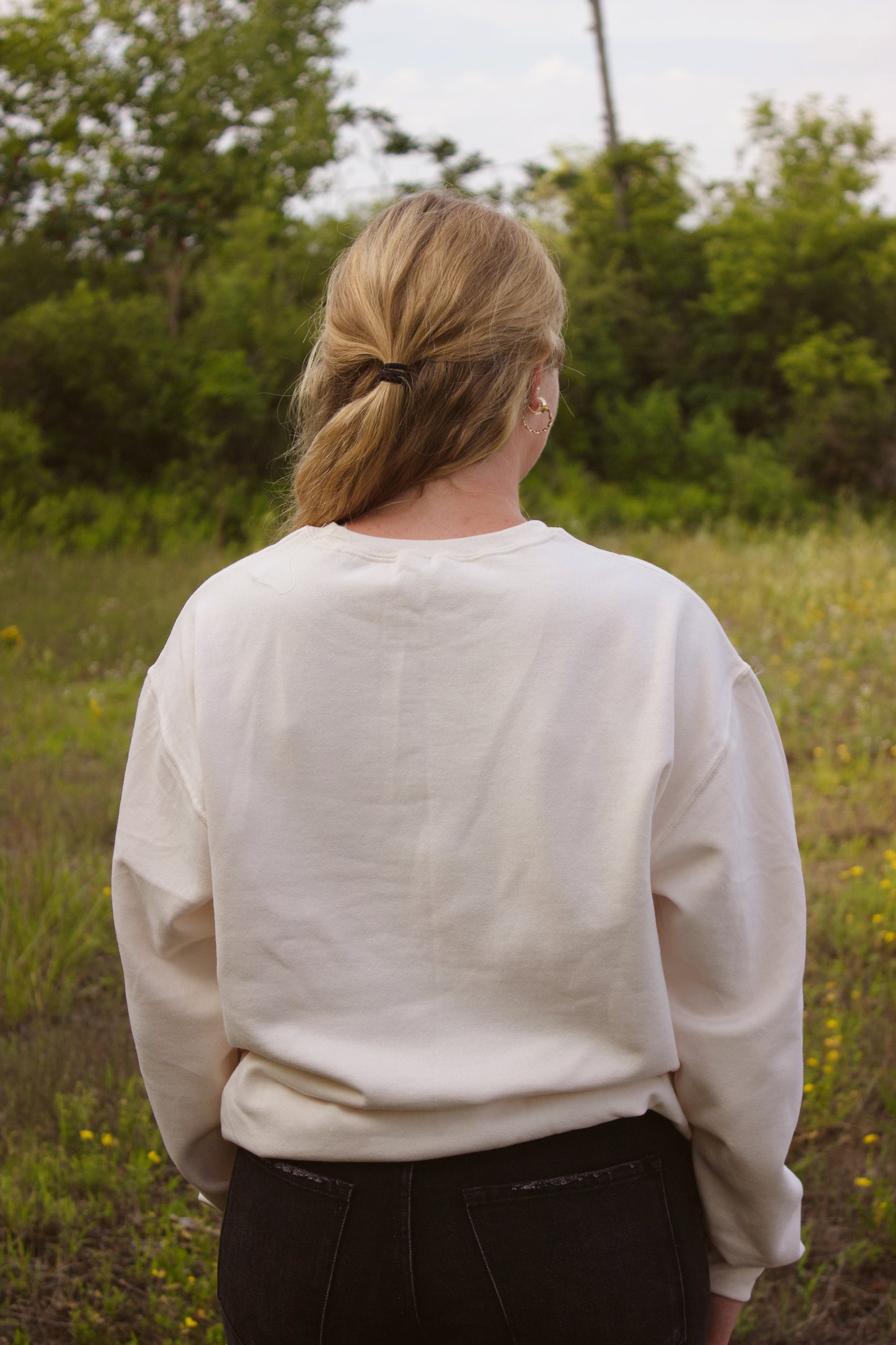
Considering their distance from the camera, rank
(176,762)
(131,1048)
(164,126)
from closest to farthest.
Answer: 1. (176,762)
2. (131,1048)
3. (164,126)

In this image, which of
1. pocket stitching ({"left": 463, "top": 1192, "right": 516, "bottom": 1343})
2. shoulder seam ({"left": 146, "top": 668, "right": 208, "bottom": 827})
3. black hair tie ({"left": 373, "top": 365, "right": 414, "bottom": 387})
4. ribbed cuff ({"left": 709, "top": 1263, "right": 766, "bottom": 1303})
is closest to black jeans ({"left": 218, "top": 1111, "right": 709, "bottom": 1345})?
pocket stitching ({"left": 463, "top": 1192, "right": 516, "bottom": 1343})

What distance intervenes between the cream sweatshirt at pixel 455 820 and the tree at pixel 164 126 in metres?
16.3

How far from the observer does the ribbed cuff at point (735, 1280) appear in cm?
→ 140

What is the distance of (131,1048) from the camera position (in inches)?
126

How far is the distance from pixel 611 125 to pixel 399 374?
925 inches

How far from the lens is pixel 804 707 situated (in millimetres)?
6637

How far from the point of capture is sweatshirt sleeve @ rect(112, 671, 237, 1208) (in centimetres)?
126

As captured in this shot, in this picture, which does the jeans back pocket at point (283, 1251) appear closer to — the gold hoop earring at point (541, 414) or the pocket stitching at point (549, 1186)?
the pocket stitching at point (549, 1186)

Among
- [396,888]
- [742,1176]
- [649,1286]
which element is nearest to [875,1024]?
[742,1176]

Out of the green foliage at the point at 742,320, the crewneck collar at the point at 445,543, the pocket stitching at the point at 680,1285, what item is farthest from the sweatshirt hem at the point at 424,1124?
the green foliage at the point at 742,320

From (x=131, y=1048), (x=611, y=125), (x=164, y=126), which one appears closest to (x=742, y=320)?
(x=611, y=125)

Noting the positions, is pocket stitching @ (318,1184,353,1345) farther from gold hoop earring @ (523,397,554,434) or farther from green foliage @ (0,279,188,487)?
green foliage @ (0,279,188,487)

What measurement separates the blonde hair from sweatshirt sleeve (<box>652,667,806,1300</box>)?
41cm

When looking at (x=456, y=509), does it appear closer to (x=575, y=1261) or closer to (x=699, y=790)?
(x=699, y=790)
